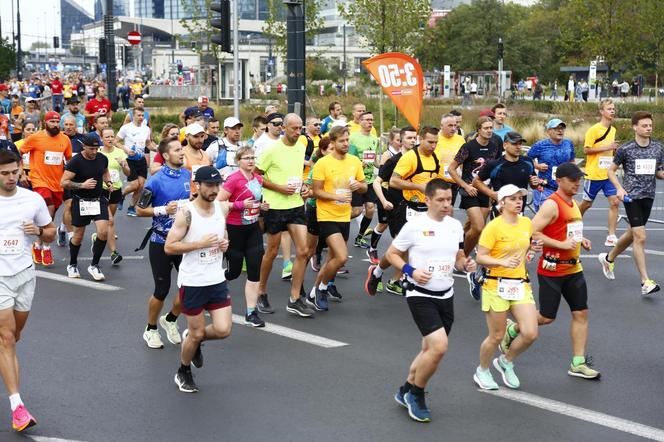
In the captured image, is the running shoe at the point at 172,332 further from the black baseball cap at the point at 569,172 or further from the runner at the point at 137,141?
the runner at the point at 137,141

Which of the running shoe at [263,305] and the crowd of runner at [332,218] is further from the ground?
the crowd of runner at [332,218]

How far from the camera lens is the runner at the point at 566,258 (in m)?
8.01

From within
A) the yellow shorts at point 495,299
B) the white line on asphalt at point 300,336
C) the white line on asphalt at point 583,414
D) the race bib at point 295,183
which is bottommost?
the white line on asphalt at point 583,414

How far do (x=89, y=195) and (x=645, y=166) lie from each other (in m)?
6.64

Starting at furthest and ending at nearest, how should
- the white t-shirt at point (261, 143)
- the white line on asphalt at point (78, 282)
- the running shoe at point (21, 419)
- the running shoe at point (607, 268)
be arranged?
1. the running shoe at point (607, 268)
2. the white line on asphalt at point (78, 282)
3. the white t-shirt at point (261, 143)
4. the running shoe at point (21, 419)

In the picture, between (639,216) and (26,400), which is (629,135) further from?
(26,400)

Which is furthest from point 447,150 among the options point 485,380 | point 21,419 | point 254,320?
point 21,419

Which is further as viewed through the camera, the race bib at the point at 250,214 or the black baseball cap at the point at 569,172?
the race bib at the point at 250,214

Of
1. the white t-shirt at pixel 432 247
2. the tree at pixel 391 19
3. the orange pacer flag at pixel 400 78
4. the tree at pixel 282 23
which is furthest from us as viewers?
the tree at pixel 282 23

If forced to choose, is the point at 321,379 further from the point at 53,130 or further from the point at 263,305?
the point at 53,130

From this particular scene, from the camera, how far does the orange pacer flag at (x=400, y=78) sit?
15.6 meters

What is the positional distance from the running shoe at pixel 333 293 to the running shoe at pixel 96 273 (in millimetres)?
2922

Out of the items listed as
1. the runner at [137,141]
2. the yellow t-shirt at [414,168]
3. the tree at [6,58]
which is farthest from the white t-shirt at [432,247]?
the tree at [6,58]

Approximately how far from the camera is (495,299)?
7.58 metres
